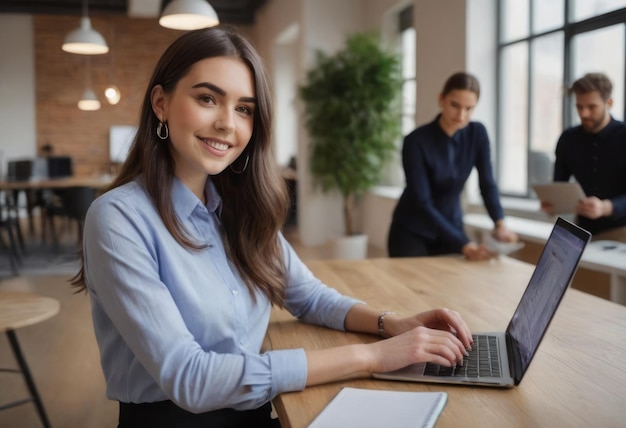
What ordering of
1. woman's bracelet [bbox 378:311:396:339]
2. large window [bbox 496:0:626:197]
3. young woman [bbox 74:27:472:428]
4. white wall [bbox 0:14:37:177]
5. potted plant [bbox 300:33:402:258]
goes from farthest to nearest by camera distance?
white wall [bbox 0:14:37:177], potted plant [bbox 300:33:402:258], large window [bbox 496:0:626:197], woman's bracelet [bbox 378:311:396:339], young woman [bbox 74:27:472:428]

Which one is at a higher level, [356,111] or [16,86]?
[16,86]

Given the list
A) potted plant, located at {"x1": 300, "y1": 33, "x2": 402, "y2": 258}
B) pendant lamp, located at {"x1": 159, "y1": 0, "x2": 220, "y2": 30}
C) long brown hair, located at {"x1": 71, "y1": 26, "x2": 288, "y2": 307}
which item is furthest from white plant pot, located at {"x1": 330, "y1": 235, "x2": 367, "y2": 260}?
long brown hair, located at {"x1": 71, "y1": 26, "x2": 288, "y2": 307}

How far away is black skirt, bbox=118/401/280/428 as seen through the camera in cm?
126

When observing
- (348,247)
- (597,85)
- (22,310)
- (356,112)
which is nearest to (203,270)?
(22,310)

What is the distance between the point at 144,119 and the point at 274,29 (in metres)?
9.16

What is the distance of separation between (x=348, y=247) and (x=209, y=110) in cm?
569

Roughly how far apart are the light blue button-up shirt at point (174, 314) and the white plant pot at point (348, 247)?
5448mm

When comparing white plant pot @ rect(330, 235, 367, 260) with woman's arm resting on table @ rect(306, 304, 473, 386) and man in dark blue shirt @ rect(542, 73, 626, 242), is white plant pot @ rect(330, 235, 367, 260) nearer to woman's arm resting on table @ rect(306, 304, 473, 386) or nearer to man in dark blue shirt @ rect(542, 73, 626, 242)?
man in dark blue shirt @ rect(542, 73, 626, 242)

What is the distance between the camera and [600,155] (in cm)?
311

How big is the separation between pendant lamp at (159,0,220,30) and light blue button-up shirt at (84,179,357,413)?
3529mm

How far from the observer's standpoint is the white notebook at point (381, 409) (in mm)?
999

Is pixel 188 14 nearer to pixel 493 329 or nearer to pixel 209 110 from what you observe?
pixel 209 110

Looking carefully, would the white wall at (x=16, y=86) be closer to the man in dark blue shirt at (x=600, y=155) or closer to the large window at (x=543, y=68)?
the large window at (x=543, y=68)

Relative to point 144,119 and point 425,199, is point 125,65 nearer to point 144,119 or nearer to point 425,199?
point 425,199
